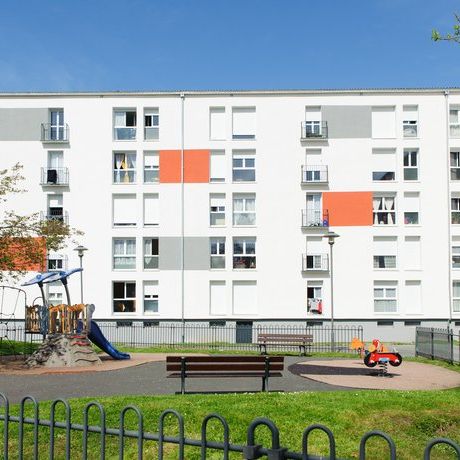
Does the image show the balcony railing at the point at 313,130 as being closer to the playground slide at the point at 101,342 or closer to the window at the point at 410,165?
the window at the point at 410,165

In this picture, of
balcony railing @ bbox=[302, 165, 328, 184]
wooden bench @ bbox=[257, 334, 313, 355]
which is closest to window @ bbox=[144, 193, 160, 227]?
balcony railing @ bbox=[302, 165, 328, 184]

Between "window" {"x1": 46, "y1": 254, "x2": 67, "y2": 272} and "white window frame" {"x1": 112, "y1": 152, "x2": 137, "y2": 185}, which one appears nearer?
"window" {"x1": 46, "y1": 254, "x2": 67, "y2": 272}

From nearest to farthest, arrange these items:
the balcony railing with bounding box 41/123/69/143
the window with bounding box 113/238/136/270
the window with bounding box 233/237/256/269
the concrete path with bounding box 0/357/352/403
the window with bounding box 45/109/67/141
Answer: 1. the concrete path with bounding box 0/357/352/403
2. the window with bounding box 233/237/256/269
3. the window with bounding box 113/238/136/270
4. the balcony railing with bounding box 41/123/69/143
5. the window with bounding box 45/109/67/141

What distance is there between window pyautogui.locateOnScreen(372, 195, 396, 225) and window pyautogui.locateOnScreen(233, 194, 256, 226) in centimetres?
726

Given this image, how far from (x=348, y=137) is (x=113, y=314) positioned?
58.2 ft

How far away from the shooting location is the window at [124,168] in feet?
123

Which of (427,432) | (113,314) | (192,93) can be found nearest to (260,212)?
(192,93)

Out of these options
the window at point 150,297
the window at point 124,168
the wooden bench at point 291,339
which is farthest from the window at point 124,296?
the wooden bench at point 291,339

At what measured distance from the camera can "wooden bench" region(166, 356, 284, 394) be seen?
12.6m

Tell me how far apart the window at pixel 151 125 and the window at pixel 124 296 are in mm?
9012

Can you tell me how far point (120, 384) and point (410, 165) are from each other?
27241 millimetres

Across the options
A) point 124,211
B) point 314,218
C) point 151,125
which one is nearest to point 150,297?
point 124,211

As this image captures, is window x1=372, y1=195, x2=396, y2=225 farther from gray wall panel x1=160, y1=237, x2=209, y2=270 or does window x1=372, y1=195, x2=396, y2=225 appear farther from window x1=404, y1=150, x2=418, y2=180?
gray wall panel x1=160, y1=237, x2=209, y2=270

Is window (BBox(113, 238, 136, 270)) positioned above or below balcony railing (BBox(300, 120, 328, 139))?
below
